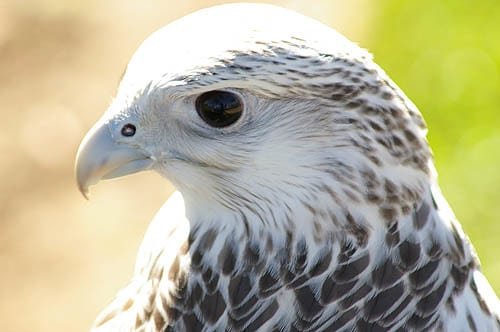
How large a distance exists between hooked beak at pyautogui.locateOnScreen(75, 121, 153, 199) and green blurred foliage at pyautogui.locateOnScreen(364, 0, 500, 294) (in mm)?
3092

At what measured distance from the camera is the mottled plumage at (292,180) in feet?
10.8

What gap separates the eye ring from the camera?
3391 millimetres

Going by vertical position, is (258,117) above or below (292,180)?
above

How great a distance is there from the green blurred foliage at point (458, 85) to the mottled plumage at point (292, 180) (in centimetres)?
265

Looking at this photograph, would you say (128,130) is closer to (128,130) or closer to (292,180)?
(128,130)

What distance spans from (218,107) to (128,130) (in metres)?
0.29

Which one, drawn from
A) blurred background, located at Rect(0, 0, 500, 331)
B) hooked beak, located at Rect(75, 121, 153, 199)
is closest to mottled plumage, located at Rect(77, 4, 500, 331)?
hooked beak, located at Rect(75, 121, 153, 199)

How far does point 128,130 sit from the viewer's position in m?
3.39

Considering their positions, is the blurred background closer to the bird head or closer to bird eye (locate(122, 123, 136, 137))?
the bird head

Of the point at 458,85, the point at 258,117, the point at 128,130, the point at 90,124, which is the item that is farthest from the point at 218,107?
the point at 90,124

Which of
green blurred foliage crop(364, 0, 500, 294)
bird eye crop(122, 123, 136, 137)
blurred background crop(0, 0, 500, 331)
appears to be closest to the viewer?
bird eye crop(122, 123, 136, 137)

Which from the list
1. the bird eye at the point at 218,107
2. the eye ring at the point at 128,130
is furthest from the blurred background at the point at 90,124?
the eye ring at the point at 128,130

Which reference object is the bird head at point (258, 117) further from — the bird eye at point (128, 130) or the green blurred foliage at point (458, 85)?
the green blurred foliage at point (458, 85)

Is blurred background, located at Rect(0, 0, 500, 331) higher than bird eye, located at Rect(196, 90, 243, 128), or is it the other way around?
bird eye, located at Rect(196, 90, 243, 128)
